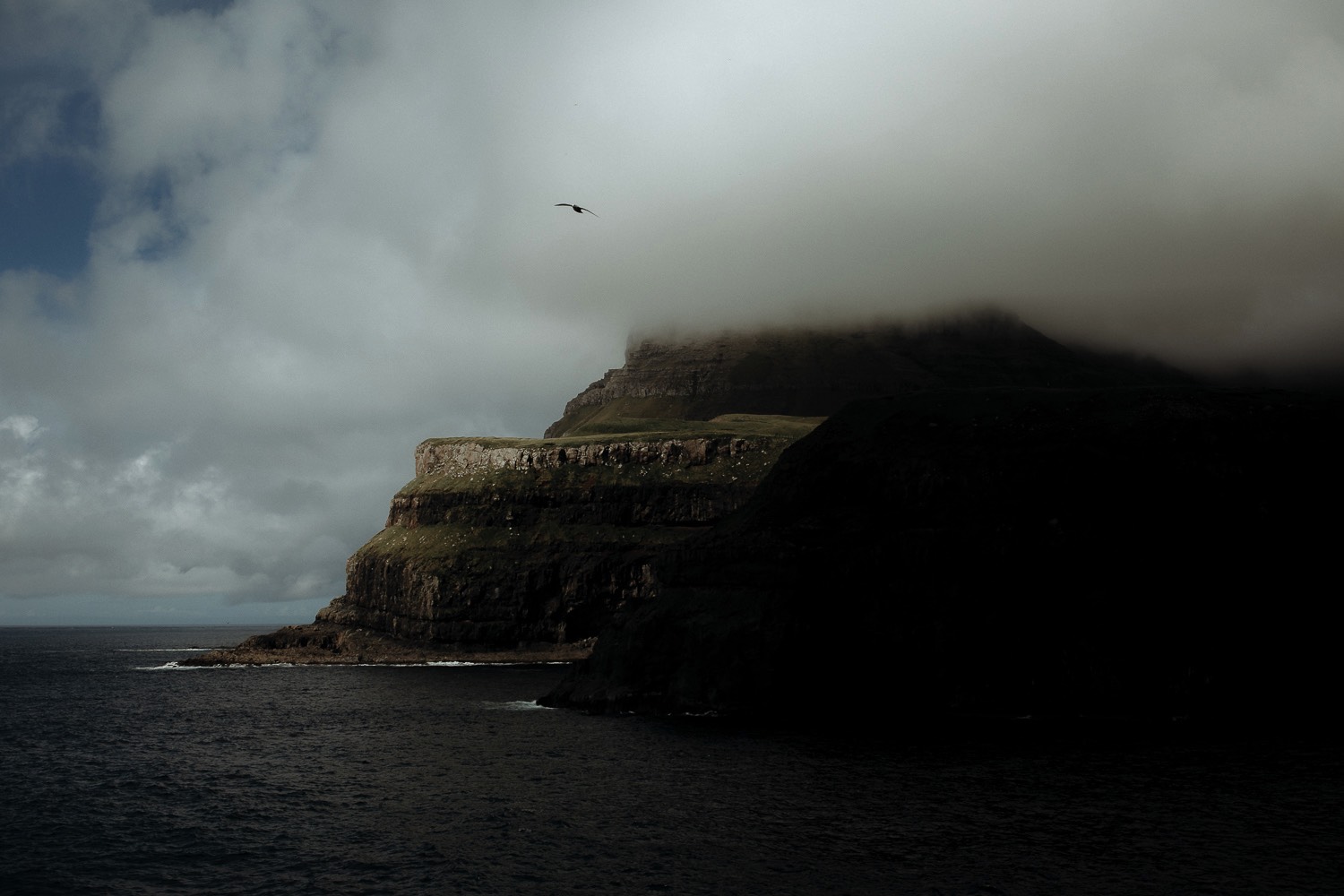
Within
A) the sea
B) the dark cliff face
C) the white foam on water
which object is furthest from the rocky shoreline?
the sea

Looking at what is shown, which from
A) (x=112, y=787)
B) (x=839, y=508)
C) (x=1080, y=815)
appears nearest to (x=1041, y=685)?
(x=839, y=508)

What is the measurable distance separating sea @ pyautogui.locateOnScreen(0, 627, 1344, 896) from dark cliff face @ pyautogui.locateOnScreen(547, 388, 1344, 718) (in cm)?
542

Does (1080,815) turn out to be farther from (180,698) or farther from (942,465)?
(180,698)

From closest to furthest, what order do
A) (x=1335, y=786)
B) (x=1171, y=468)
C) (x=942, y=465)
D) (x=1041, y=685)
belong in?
(x=1335, y=786) < (x=1041, y=685) < (x=1171, y=468) < (x=942, y=465)

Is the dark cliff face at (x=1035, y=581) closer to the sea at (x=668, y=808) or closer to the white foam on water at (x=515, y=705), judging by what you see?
the white foam on water at (x=515, y=705)

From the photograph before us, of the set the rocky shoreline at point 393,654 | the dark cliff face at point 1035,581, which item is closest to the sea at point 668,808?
the dark cliff face at point 1035,581

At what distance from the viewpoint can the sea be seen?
44.5 metres

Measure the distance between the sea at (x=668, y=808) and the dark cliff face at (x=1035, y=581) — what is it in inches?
213

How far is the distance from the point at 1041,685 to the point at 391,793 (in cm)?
6022

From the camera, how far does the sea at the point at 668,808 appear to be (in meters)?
44.5

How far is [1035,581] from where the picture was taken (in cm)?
9712

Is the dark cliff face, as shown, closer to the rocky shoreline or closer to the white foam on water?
the white foam on water

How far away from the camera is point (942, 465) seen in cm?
10612

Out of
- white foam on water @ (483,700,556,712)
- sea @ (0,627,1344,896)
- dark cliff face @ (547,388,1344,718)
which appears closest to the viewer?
sea @ (0,627,1344,896)
